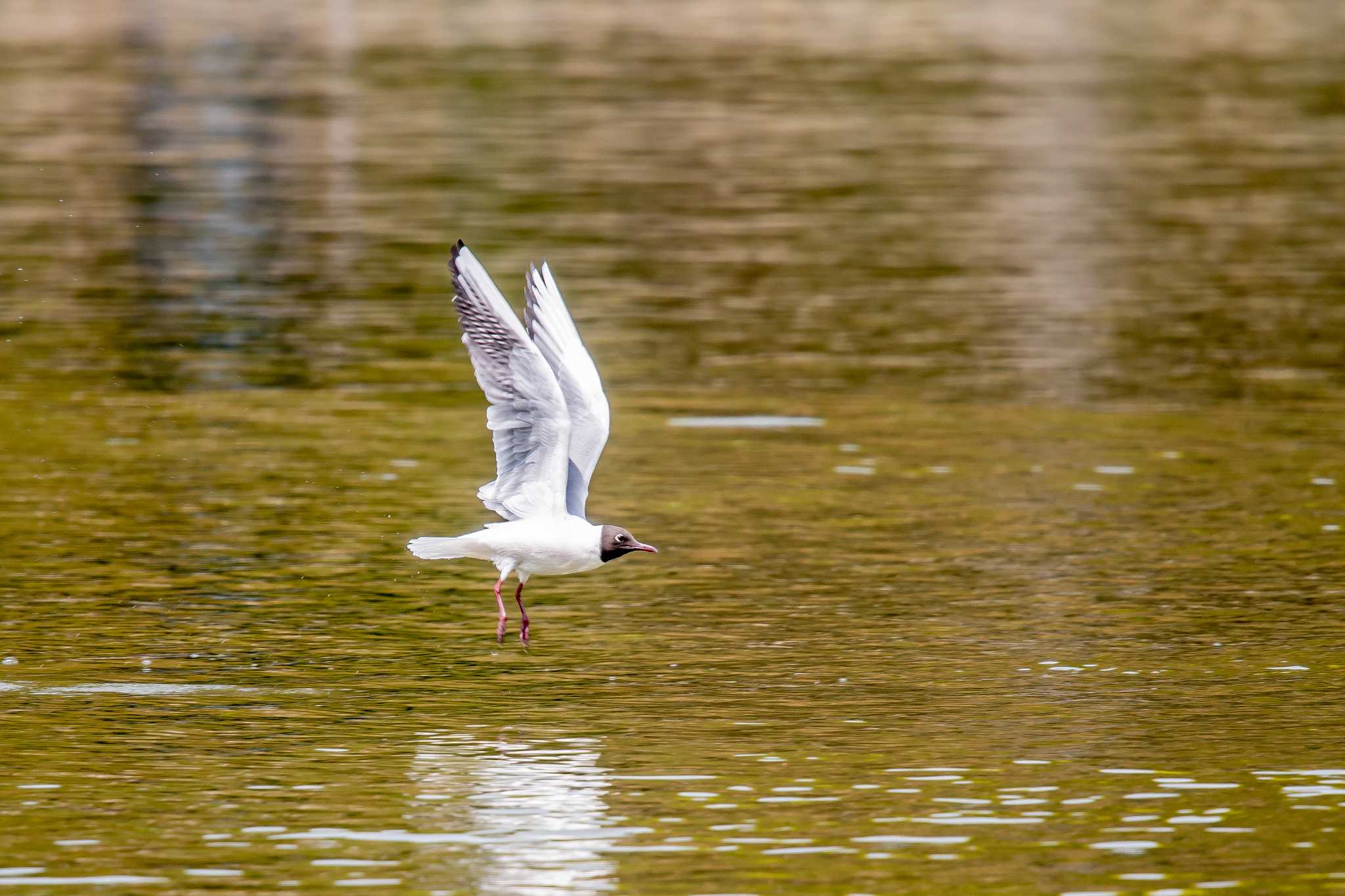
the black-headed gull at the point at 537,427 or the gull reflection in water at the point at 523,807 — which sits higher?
the black-headed gull at the point at 537,427

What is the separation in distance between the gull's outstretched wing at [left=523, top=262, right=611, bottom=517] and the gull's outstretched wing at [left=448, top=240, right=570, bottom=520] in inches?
5.2

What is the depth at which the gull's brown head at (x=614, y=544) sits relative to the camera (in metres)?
14.2

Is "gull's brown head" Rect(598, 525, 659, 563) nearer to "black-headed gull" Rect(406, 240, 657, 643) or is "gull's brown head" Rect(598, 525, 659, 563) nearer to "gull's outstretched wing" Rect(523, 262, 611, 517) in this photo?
"black-headed gull" Rect(406, 240, 657, 643)

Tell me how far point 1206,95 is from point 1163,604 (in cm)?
4196

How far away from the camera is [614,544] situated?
14.3 m

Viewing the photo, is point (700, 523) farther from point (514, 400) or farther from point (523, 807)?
point (523, 807)

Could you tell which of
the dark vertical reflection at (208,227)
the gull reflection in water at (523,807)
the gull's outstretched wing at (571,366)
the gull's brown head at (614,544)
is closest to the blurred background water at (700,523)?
the gull reflection in water at (523,807)

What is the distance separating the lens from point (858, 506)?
65.5ft

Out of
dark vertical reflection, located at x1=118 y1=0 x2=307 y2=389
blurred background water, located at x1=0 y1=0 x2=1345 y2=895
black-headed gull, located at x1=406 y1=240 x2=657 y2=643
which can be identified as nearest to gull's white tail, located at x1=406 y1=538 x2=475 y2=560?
black-headed gull, located at x1=406 y1=240 x2=657 y2=643

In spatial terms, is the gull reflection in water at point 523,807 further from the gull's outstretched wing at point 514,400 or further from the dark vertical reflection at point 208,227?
the dark vertical reflection at point 208,227

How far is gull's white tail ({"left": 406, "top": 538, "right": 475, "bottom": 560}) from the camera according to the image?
45.9 feet

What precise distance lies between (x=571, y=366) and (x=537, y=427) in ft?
1.17

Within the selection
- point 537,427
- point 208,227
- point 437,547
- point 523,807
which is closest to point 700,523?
point 537,427

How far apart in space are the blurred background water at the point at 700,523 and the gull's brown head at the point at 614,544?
2.68 ft
